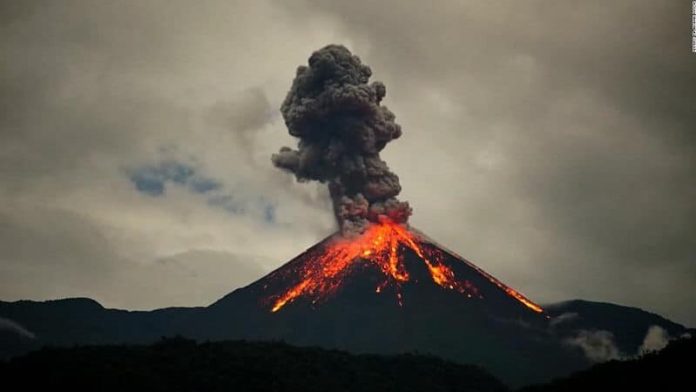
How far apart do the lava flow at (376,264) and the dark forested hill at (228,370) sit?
41088 mm

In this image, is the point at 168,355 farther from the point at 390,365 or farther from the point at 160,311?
the point at 160,311

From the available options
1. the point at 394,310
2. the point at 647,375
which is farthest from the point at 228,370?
the point at 394,310

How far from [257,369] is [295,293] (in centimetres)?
5906

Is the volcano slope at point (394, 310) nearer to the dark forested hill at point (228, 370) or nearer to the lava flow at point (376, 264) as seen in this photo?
the lava flow at point (376, 264)

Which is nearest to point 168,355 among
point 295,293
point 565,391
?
point 565,391

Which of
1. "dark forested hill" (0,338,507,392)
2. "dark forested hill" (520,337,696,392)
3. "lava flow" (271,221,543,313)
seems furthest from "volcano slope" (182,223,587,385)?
"dark forested hill" (520,337,696,392)

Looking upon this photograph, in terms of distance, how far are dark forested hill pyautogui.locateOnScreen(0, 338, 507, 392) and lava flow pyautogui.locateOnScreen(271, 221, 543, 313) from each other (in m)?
41.1

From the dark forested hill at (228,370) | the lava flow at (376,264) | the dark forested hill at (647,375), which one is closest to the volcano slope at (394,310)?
the lava flow at (376,264)

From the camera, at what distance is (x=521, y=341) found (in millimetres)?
123562

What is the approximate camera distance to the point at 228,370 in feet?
251

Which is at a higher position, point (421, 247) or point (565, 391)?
point (421, 247)

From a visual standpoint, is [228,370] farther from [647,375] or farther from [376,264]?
[376,264]

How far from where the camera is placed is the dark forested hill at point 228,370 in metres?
67.5

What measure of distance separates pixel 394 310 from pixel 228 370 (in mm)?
53977
